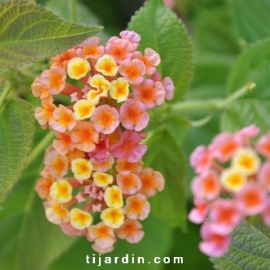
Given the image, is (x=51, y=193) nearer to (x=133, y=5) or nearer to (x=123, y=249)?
(x=123, y=249)

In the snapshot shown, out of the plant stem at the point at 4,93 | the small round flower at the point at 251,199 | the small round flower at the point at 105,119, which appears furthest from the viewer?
the plant stem at the point at 4,93

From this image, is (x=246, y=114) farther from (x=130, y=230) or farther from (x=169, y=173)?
(x=130, y=230)

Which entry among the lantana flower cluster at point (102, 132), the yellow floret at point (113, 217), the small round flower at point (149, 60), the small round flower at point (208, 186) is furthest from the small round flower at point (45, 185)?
the small round flower at point (208, 186)

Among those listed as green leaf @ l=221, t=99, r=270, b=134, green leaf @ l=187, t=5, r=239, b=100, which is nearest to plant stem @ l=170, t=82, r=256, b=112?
green leaf @ l=221, t=99, r=270, b=134

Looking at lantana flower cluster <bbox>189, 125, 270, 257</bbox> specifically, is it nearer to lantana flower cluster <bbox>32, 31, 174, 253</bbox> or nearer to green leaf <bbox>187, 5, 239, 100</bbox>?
lantana flower cluster <bbox>32, 31, 174, 253</bbox>

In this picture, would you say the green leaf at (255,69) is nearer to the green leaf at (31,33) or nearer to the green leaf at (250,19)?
the green leaf at (250,19)
